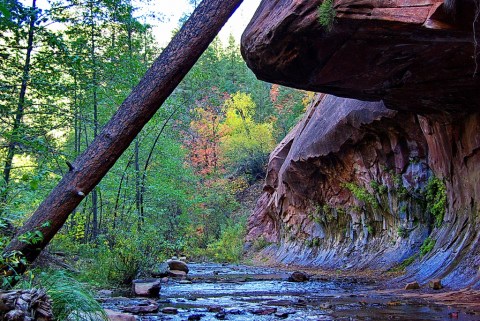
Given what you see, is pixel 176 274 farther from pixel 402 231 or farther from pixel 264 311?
pixel 264 311

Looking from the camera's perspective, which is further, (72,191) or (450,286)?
(450,286)

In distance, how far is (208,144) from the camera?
46.5 metres

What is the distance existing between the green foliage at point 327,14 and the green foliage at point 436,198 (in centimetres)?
659

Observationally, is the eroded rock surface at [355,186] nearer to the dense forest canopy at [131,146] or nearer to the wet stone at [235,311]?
the dense forest canopy at [131,146]

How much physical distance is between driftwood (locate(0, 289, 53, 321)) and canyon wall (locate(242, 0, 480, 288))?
5791 millimetres

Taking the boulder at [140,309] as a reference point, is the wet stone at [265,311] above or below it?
above

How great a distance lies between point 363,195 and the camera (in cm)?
1595

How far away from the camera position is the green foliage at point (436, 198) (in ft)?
37.6

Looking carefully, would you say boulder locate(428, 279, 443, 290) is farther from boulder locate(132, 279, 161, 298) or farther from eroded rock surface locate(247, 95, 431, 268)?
boulder locate(132, 279, 161, 298)

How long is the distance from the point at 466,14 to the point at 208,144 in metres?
41.0

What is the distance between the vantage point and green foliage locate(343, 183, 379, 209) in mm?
15382

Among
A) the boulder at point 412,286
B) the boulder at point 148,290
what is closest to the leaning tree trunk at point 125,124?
the boulder at point 148,290

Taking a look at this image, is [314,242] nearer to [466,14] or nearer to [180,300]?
[180,300]

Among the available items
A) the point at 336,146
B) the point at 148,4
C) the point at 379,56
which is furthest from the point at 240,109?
the point at 379,56
